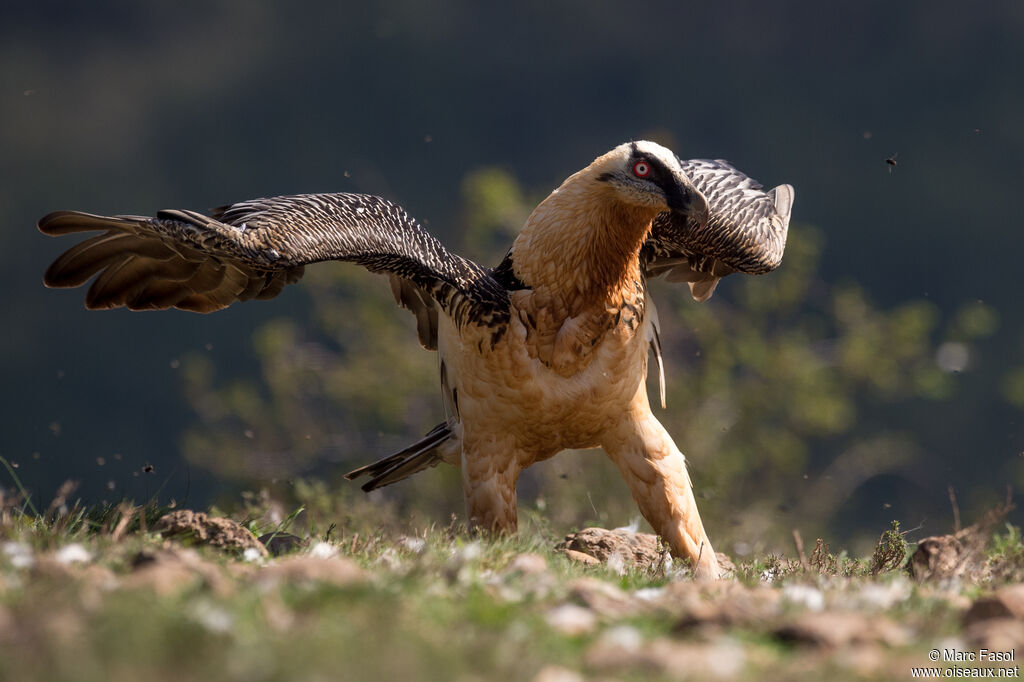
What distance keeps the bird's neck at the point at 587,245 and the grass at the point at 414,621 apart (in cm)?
175

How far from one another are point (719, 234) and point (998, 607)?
9.18 ft

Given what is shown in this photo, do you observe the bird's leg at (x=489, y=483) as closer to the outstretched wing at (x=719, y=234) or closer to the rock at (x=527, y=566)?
the outstretched wing at (x=719, y=234)

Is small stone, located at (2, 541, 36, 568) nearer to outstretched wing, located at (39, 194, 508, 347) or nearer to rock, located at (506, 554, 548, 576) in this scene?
rock, located at (506, 554, 548, 576)

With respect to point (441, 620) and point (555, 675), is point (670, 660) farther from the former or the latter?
point (441, 620)

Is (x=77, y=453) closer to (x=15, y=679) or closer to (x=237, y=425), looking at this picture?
(x=237, y=425)

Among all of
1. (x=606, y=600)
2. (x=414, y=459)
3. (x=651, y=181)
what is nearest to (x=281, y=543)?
(x=414, y=459)

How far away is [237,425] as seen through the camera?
44.2 feet

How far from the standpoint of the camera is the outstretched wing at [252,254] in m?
5.29

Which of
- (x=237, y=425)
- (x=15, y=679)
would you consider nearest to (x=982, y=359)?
(x=237, y=425)

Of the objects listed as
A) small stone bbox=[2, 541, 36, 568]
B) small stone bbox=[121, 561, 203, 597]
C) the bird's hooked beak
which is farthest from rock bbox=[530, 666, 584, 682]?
the bird's hooked beak

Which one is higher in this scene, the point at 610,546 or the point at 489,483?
the point at 489,483

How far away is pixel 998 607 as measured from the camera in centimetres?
338

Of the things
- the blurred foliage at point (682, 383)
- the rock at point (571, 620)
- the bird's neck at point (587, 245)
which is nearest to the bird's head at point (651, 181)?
the bird's neck at point (587, 245)

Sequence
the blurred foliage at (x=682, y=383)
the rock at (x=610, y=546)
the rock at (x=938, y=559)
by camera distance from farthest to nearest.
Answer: the blurred foliage at (x=682, y=383) < the rock at (x=610, y=546) < the rock at (x=938, y=559)
